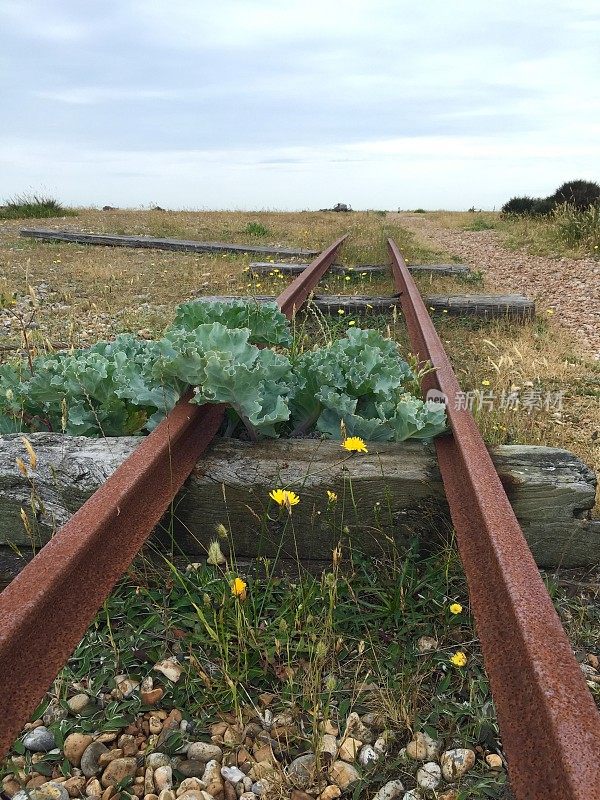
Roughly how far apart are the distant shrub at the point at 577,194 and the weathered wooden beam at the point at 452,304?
1085cm

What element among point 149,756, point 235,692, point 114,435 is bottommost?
point 149,756

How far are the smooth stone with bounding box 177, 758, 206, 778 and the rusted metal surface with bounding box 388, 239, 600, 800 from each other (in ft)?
2.32

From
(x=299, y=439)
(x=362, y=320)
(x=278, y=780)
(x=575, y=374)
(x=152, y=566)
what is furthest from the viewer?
(x=362, y=320)

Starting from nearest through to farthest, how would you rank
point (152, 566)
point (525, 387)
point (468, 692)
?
point (468, 692) < point (152, 566) < point (525, 387)

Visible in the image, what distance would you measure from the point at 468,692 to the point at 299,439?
1029 mm

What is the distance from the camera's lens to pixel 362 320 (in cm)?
571

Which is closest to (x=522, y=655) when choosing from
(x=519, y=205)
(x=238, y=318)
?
(x=238, y=318)

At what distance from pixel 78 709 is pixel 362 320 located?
440 centimetres

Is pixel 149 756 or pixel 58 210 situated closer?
pixel 149 756

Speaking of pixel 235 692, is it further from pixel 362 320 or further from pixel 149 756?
pixel 362 320

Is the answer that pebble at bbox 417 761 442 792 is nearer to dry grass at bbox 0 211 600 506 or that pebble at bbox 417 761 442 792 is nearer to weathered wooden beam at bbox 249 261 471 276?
dry grass at bbox 0 211 600 506

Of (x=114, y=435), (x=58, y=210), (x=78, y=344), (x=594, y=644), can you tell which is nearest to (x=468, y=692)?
→ (x=594, y=644)

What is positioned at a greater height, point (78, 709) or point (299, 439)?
point (299, 439)

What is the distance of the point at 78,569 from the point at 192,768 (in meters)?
0.53
